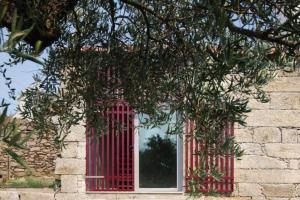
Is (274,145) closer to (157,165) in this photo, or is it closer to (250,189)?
(250,189)

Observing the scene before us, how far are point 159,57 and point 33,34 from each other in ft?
3.33

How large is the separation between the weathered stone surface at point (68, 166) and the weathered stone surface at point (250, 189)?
2264 mm

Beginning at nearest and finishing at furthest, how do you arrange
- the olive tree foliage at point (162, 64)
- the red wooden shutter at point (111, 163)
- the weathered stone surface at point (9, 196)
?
the olive tree foliage at point (162, 64), the weathered stone surface at point (9, 196), the red wooden shutter at point (111, 163)

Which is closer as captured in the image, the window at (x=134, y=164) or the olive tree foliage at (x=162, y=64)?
the olive tree foliage at (x=162, y=64)

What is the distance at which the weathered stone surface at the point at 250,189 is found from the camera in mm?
8258

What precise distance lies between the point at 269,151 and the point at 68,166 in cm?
280

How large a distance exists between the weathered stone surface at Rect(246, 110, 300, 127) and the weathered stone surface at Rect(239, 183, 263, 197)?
856 mm

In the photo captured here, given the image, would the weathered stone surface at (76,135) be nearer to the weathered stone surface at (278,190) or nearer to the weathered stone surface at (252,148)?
the weathered stone surface at (252,148)

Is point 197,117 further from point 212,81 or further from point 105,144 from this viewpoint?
point 105,144

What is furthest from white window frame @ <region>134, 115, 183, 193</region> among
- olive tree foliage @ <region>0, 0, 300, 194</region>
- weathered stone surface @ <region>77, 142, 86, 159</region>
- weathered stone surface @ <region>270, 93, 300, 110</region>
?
olive tree foliage @ <region>0, 0, 300, 194</region>

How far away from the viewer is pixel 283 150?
824cm

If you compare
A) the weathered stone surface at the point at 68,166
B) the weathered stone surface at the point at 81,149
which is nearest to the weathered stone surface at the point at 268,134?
the weathered stone surface at the point at 81,149

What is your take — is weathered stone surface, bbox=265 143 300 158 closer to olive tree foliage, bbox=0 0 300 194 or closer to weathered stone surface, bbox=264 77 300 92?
weathered stone surface, bbox=264 77 300 92

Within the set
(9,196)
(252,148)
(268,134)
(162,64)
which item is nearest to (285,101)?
(268,134)
